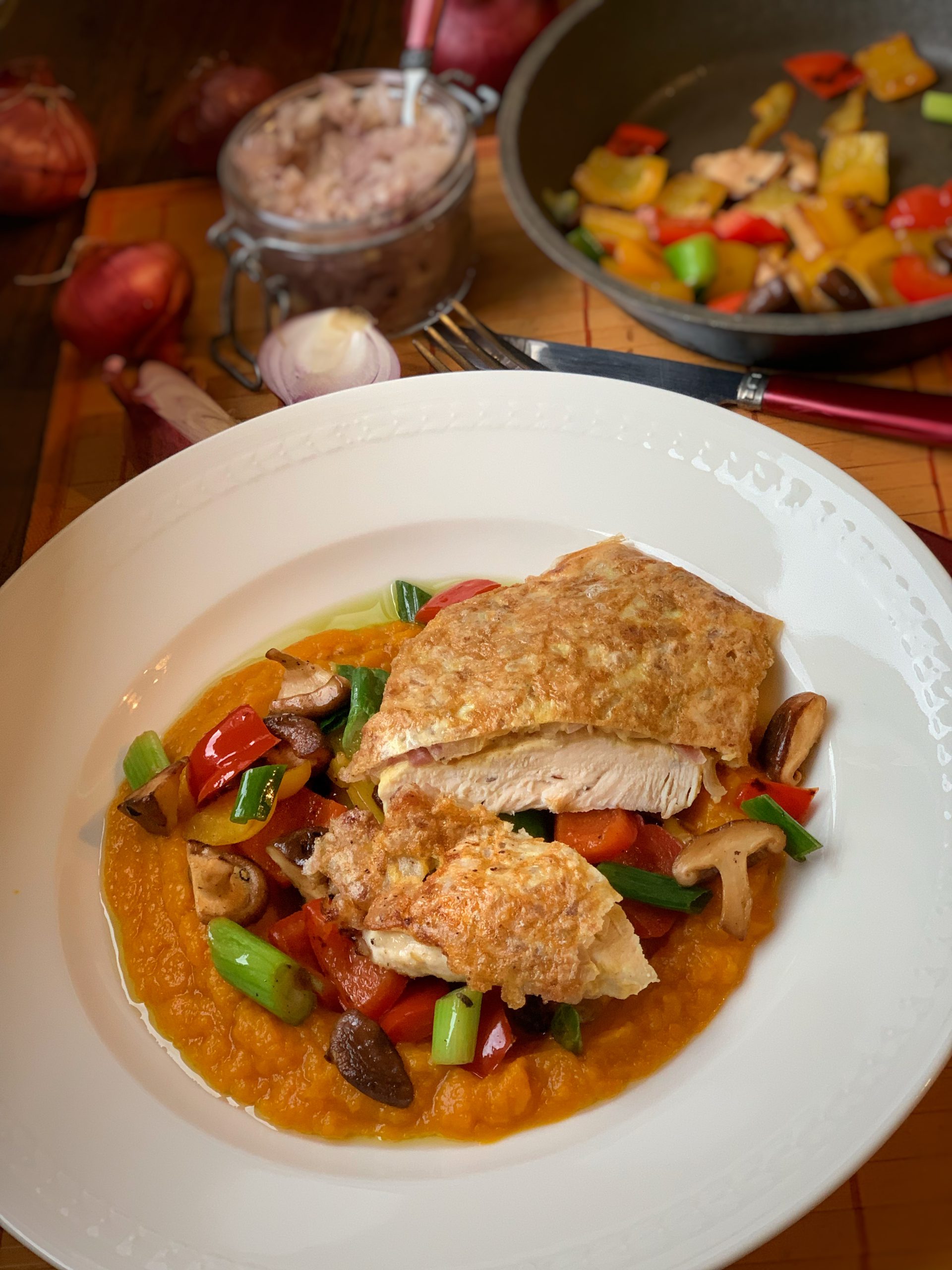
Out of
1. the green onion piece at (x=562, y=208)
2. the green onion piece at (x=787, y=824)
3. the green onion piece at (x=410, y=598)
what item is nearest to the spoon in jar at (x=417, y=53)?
the green onion piece at (x=562, y=208)

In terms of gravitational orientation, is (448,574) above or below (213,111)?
below

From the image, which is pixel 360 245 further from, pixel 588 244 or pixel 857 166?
pixel 857 166

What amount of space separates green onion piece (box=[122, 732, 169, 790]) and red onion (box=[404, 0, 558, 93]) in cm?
270

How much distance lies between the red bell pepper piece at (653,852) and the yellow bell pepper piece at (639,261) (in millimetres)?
1707

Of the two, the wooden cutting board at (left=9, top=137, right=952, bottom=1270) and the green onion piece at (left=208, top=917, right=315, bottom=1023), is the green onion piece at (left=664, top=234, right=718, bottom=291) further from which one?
the green onion piece at (left=208, top=917, right=315, bottom=1023)

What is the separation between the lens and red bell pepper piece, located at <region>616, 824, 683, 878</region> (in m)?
2.02

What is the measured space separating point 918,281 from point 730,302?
1.74 ft

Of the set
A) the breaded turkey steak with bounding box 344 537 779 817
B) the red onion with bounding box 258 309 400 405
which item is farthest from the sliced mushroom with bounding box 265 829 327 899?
the red onion with bounding box 258 309 400 405

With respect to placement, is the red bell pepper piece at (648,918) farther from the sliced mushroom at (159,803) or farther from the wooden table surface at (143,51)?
the wooden table surface at (143,51)

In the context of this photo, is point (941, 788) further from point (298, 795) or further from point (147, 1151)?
point (147, 1151)

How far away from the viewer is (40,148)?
11.5 ft

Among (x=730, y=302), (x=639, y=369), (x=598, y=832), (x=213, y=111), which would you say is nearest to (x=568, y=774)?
(x=598, y=832)

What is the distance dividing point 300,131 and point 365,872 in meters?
2.17

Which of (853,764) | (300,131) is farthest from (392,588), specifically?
(300,131)
